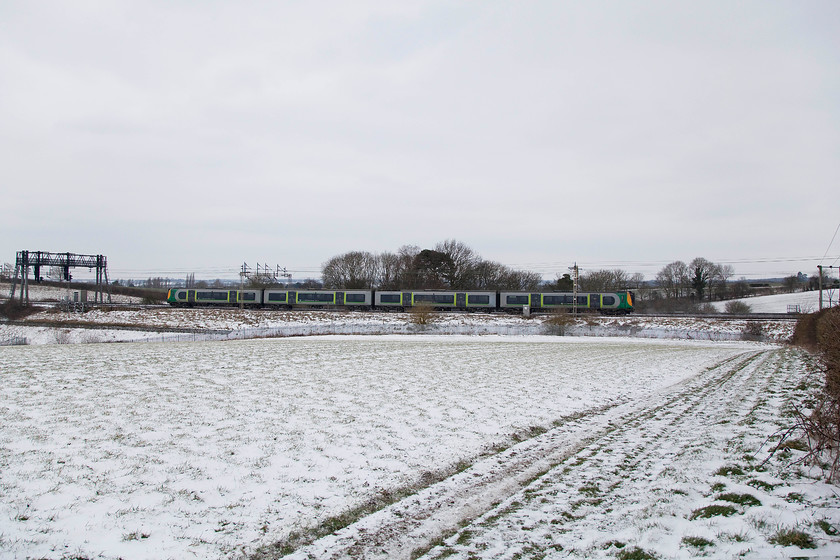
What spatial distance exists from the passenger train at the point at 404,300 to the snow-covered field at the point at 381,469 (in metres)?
43.4

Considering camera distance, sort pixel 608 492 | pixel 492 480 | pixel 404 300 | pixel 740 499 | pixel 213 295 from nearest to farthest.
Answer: pixel 740 499, pixel 608 492, pixel 492 480, pixel 404 300, pixel 213 295

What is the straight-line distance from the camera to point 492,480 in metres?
7.38

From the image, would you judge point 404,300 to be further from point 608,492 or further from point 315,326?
point 608,492

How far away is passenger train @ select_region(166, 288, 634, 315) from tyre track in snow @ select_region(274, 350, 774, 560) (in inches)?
1702

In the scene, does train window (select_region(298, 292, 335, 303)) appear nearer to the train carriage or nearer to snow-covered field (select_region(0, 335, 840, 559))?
the train carriage

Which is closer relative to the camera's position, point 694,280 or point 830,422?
point 830,422

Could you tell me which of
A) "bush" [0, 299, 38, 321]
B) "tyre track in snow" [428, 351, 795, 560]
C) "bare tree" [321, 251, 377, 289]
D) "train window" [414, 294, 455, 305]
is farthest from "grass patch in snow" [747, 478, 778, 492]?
"bare tree" [321, 251, 377, 289]

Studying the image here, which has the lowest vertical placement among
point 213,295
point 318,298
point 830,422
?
point 830,422

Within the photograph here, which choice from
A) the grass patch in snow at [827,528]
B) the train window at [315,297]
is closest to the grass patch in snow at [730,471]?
the grass patch in snow at [827,528]

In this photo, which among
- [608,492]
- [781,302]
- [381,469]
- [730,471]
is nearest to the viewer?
[608,492]

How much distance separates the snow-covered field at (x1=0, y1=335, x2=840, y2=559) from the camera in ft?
17.4

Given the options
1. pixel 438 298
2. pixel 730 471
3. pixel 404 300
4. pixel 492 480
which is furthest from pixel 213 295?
pixel 730 471

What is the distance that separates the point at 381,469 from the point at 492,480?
67.7 inches

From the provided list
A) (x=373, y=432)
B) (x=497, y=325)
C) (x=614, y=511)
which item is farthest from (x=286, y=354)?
(x=497, y=325)
